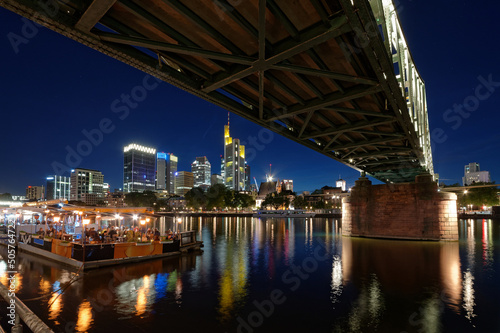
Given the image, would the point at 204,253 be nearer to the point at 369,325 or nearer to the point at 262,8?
the point at 369,325

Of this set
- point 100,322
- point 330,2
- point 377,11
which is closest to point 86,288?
point 100,322

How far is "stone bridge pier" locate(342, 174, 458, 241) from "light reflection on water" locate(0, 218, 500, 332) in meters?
9.41

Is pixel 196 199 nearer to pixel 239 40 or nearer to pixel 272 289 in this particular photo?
pixel 272 289

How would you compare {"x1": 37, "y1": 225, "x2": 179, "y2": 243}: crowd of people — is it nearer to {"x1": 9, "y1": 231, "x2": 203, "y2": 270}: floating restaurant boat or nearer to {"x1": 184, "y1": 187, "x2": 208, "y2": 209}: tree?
{"x1": 9, "y1": 231, "x2": 203, "y2": 270}: floating restaurant boat

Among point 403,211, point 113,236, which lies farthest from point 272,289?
point 403,211

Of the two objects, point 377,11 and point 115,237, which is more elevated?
point 377,11

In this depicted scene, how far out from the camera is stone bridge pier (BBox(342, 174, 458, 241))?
33.2 metres

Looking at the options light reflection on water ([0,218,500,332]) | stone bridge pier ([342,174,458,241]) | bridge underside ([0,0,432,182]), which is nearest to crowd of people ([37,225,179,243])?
light reflection on water ([0,218,500,332])

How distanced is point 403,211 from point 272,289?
1017 inches

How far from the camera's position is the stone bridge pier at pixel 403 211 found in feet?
109

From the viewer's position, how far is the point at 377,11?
33.6 feet

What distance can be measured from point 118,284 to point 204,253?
1179 centimetres

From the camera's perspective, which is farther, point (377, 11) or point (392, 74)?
point (392, 74)

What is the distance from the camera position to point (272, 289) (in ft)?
50.9
